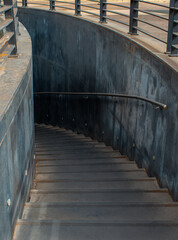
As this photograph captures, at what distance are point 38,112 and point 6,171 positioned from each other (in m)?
10.9

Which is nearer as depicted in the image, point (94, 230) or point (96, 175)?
point (94, 230)

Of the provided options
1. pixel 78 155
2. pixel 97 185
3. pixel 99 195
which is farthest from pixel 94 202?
pixel 78 155

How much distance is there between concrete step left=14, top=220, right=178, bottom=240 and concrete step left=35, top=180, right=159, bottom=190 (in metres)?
1.52

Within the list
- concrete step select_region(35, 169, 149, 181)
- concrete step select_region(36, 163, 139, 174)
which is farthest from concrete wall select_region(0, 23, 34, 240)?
concrete step select_region(36, 163, 139, 174)

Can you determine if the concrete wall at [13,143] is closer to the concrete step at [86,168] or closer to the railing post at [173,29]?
the concrete step at [86,168]

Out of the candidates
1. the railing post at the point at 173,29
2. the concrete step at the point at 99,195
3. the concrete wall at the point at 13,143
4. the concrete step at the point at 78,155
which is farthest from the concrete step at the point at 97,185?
the railing post at the point at 173,29

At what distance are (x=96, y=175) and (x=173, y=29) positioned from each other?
255 cm

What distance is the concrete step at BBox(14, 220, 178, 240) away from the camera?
11.6ft

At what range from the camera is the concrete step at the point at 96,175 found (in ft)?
18.9

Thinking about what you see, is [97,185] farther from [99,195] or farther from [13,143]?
[13,143]

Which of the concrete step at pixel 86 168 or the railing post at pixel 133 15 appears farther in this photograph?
the railing post at pixel 133 15

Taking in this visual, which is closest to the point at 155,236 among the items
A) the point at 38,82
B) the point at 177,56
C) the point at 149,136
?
the point at 149,136

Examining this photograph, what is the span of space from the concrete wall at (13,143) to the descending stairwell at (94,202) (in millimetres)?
302

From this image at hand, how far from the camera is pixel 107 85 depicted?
8.24m
